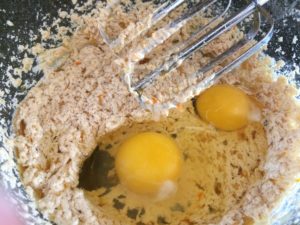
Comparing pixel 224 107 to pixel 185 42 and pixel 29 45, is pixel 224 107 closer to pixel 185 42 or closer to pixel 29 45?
pixel 185 42

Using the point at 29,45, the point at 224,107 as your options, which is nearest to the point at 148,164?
the point at 224,107

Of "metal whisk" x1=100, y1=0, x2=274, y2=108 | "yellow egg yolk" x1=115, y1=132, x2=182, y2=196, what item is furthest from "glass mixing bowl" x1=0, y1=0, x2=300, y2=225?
"yellow egg yolk" x1=115, y1=132, x2=182, y2=196

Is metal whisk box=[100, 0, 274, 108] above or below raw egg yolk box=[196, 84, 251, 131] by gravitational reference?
above

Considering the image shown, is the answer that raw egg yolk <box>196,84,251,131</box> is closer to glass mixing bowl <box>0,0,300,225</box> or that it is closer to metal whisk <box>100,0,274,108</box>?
metal whisk <box>100,0,274,108</box>

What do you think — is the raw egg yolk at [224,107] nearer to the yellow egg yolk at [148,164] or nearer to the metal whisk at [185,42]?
the metal whisk at [185,42]

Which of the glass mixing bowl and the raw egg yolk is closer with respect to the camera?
the glass mixing bowl

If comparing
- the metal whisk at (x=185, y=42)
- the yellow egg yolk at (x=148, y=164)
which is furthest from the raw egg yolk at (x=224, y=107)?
the yellow egg yolk at (x=148, y=164)

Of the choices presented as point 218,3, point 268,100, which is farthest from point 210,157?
point 218,3
